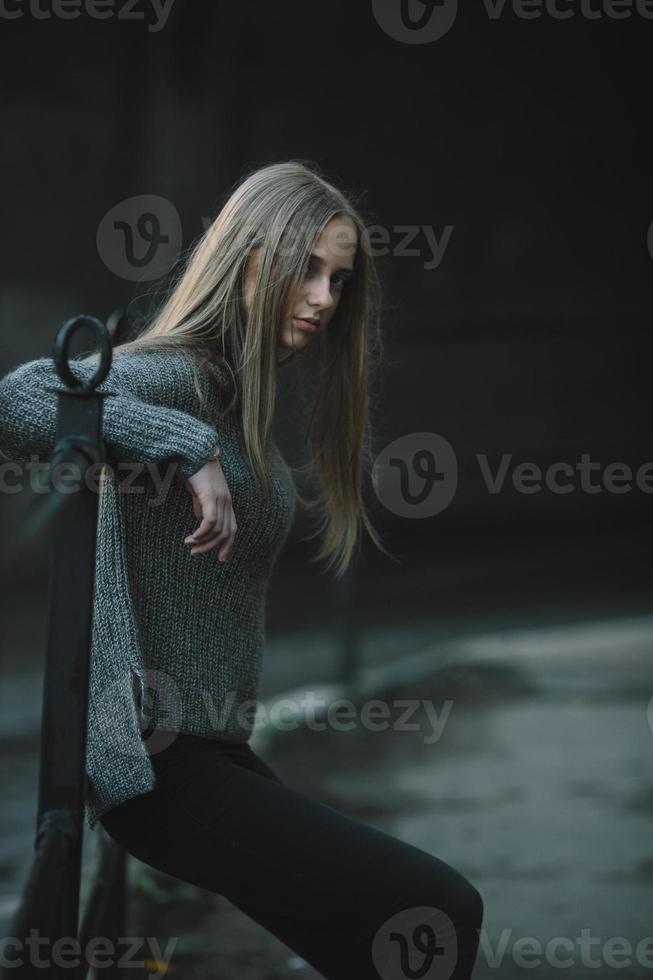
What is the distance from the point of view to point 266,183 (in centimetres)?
192

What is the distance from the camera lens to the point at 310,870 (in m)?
1.62

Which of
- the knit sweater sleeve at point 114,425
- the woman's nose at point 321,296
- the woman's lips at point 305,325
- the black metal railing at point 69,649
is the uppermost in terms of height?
the woman's nose at point 321,296

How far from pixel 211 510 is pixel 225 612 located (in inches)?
10.9

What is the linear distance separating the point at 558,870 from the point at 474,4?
3570 millimetres

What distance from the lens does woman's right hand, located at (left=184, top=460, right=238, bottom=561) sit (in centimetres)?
157

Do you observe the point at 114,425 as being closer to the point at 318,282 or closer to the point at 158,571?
the point at 158,571

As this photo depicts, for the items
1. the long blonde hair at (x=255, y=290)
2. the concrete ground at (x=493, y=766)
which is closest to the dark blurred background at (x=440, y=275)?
the concrete ground at (x=493, y=766)

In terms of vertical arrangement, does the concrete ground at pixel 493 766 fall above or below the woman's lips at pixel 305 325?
below

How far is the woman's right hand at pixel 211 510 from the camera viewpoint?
157 centimetres

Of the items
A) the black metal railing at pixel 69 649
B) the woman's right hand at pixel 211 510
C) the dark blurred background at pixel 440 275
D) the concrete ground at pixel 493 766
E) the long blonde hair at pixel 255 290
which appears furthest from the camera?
the dark blurred background at pixel 440 275

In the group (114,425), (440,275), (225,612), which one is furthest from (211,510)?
(440,275)

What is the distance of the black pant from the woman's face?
1.98 ft

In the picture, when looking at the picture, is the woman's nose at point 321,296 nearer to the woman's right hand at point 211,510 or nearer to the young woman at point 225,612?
the young woman at point 225,612

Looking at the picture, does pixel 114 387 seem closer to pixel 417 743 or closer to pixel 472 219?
pixel 417 743
